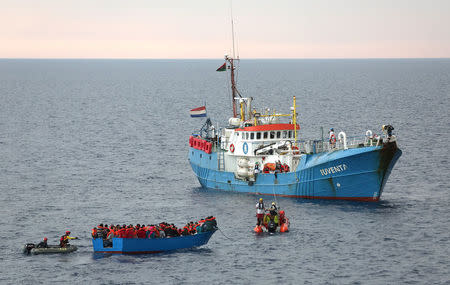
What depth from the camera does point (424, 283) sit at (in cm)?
4156

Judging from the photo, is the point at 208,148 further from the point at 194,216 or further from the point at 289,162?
the point at 194,216

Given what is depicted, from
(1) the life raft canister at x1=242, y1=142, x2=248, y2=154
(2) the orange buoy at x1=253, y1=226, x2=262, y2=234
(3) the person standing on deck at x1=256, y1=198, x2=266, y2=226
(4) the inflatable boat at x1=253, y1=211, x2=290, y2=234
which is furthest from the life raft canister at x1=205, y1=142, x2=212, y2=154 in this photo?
(2) the orange buoy at x1=253, y1=226, x2=262, y2=234

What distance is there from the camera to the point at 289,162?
6038 cm

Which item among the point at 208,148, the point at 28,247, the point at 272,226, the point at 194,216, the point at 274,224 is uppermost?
the point at 208,148

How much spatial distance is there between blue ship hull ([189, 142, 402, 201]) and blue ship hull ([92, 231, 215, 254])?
13.9 meters

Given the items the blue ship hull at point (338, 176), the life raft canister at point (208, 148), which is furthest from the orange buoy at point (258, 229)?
the life raft canister at point (208, 148)

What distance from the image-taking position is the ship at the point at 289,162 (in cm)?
5700

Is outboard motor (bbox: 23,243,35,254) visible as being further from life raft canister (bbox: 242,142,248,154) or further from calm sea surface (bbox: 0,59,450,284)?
life raft canister (bbox: 242,142,248,154)

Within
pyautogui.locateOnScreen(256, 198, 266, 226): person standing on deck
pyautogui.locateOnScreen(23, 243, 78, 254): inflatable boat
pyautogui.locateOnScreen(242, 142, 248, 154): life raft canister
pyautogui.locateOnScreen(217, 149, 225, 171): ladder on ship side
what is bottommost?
pyautogui.locateOnScreen(23, 243, 78, 254): inflatable boat

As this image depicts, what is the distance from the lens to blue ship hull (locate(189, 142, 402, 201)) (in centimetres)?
A: 5662

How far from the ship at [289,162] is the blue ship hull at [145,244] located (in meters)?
14.1

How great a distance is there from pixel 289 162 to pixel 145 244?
17843 millimetres

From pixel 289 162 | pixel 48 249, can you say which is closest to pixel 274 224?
pixel 289 162

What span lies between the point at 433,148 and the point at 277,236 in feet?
138
